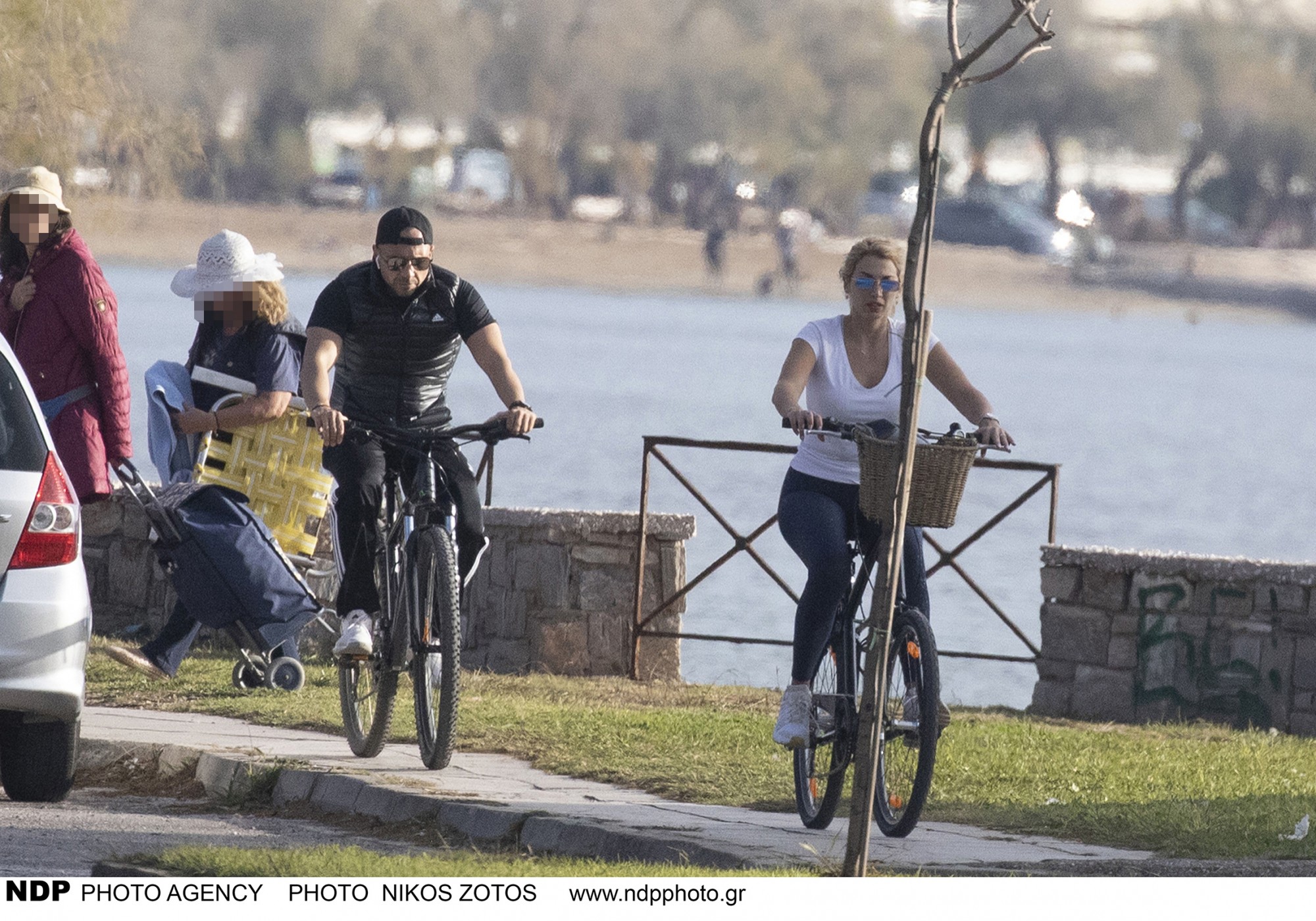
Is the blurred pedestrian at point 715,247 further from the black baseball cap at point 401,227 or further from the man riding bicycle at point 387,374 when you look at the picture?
the black baseball cap at point 401,227

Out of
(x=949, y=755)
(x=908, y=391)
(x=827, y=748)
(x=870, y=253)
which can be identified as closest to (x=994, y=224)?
(x=949, y=755)

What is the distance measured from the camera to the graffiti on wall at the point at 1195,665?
1134cm

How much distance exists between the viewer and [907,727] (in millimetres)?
6785

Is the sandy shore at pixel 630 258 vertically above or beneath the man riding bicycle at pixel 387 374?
above

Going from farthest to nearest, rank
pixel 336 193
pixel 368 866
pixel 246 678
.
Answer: pixel 336 193
pixel 246 678
pixel 368 866

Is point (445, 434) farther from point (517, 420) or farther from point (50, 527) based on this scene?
point (50, 527)

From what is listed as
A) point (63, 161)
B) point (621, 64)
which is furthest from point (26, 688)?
point (621, 64)

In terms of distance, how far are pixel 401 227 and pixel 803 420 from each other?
1.64 m

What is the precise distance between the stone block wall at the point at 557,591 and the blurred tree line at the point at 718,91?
2749 inches

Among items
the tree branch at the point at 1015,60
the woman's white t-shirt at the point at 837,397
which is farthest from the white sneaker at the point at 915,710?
the tree branch at the point at 1015,60

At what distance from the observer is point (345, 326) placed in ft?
25.6

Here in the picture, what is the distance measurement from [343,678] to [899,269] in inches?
94.4

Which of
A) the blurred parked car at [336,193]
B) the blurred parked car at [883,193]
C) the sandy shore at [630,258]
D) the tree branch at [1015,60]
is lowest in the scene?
the tree branch at [1015,60]

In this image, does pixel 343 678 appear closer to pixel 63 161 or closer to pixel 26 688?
pixel 26 688
